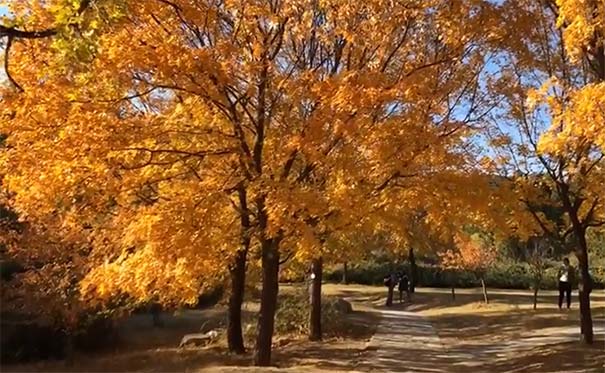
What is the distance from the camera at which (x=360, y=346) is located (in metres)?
18.5

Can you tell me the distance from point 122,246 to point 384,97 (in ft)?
18.6

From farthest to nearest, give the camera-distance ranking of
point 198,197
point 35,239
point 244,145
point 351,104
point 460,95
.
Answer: point 35,239
point 460,95
point 244,145
point 198,197
point 351,104

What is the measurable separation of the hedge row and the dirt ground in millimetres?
12926

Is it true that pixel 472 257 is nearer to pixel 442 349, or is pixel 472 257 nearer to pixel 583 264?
pixel 442 349

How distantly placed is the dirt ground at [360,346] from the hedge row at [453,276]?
1293 centimetres

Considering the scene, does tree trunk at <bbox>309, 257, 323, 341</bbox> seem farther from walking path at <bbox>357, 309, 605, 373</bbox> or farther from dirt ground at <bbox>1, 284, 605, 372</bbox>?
walking path at <bbox>357, 309, 605, 373</bbox>

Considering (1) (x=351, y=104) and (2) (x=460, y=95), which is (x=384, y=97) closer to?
(1) (x=351, y=104)

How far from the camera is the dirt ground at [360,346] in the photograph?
48.6 ft

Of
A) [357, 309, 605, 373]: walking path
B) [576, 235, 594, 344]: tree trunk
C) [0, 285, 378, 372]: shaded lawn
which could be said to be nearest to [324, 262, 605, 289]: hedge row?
[0, 285, 378, 372]: shaded lawn

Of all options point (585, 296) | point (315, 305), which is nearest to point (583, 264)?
point (585, 296)

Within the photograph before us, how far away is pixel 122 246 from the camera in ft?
41.9

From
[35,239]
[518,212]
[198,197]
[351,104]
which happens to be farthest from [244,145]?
[35,239]

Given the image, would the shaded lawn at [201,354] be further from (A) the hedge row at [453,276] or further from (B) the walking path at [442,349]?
(A) the hedge row at [453,276]

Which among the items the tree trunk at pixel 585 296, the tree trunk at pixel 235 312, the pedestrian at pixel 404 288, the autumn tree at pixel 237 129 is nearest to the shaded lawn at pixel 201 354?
the tree trunk at pixel 235 312
